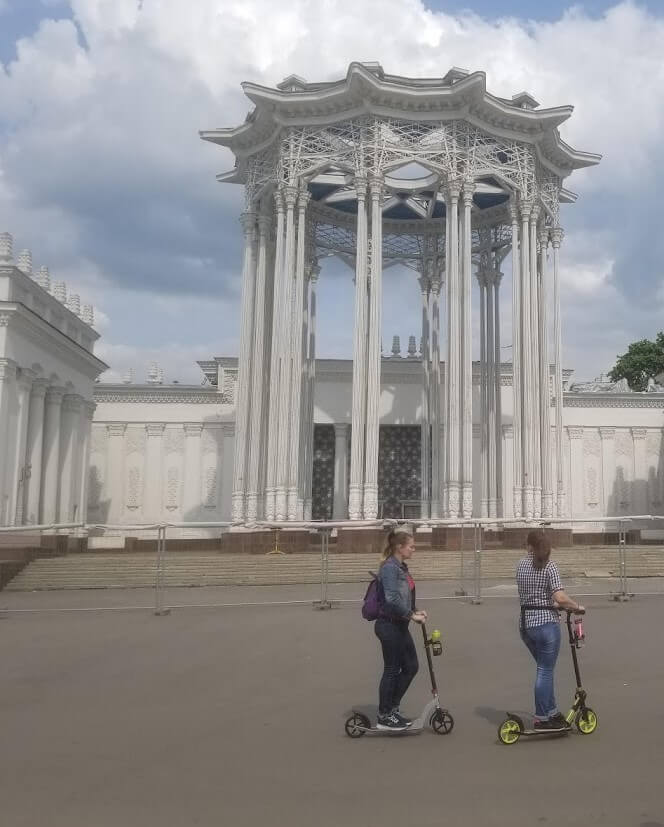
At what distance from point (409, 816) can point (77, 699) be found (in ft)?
14.8

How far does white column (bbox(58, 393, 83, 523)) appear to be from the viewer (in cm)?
3456

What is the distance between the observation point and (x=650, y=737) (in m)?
6.66

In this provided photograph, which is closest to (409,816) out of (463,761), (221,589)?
(463,761)

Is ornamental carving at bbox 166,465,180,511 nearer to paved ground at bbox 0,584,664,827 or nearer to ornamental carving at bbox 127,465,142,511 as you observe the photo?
ornamental carving at bbox 127,465,142,511

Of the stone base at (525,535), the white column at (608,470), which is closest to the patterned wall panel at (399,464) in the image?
the white column at (608,470)

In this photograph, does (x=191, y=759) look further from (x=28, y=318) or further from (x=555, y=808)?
(x=28, y=318)

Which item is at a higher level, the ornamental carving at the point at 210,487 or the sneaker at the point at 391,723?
the ornamental carving at the point at 210,487

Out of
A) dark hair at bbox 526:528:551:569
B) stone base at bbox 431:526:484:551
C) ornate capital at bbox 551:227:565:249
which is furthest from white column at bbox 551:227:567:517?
dark hair at bbox 526:528:551:569

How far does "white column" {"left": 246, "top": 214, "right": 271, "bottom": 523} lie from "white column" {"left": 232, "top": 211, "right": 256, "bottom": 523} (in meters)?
0.19

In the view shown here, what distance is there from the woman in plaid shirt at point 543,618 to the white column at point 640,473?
1476 inches

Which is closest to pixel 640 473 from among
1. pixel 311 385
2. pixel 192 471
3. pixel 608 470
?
pixel 608 470

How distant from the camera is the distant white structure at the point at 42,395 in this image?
90.8 feet

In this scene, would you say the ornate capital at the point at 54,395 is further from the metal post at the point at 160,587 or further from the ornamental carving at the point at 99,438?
the metal post at the point at 160,587

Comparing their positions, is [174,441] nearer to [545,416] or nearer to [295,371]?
[295,371]
